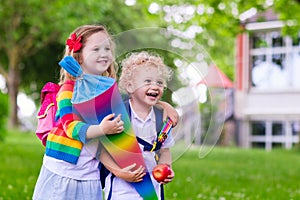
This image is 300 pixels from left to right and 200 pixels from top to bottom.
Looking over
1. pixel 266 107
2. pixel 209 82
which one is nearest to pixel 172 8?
pixel 209 82

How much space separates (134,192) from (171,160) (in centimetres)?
29

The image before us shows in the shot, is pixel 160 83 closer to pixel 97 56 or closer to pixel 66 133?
pixel 97 56

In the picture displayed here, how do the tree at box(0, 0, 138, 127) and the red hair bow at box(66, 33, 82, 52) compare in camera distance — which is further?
the tree at box(0, 0, 138, 127)

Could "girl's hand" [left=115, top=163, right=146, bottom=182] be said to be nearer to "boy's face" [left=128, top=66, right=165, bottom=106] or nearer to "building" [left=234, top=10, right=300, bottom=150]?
"boy's face" [left=128, top=66, right=165, bottom=106]

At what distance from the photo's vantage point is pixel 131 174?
11.6 feet

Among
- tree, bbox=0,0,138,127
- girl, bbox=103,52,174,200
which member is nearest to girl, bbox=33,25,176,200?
girl, bbox=103,52,174,200

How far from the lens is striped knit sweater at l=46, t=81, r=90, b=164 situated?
355 cm

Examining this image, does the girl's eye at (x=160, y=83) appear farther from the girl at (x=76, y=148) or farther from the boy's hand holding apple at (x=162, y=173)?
the boy's hand holding apple at (x=162, y=173)

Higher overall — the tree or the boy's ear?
the tree

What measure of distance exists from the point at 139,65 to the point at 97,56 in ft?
0.95

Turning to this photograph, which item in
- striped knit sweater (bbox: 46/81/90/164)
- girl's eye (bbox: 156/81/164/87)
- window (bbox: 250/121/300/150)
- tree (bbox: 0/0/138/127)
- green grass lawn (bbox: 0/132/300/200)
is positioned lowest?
window (bbox: 250/121/300/150)

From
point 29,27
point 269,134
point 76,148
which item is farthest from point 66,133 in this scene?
point 29,27

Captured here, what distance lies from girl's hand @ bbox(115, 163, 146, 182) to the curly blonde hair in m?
0.44

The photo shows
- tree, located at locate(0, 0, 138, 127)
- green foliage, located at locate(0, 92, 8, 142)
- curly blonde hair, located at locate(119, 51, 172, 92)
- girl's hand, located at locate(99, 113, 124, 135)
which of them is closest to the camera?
girl's hand, located at locate(99, 113, 124, 135)
